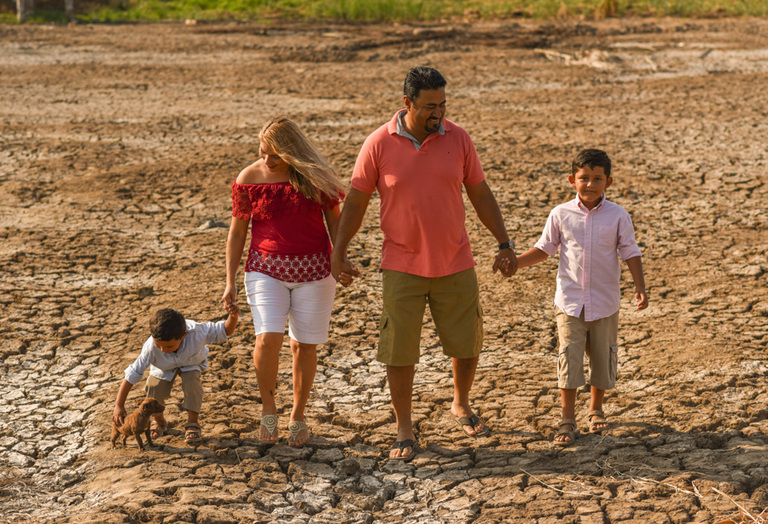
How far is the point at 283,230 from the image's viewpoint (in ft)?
12.6

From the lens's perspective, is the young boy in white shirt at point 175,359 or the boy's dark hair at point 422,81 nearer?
the boy's dark hair at point 422,81

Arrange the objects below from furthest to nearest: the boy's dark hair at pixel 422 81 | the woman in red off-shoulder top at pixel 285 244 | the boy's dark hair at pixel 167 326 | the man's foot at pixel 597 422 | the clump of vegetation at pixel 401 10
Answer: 1. the clump of vegetation at pixel 401 10
2. the man's foot at pixel 597 422
3. the woman in red off-shoulder top at pixel 285 244
4. the boy's dark hair at pixel 167 326
5. the boy's dark hair at pixel 422 81

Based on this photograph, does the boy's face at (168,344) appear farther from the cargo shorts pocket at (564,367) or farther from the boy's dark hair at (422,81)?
the cargo shorts pocket at (564,367)

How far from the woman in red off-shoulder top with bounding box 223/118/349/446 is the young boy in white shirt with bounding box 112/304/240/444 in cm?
19

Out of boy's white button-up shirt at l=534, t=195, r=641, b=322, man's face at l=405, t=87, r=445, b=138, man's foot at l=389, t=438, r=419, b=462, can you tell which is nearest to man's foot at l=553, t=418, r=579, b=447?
boy's white button-up shirt at l=534, t=195, r=641, b=322

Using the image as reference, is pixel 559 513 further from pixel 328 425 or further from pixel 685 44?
pixel 685 44

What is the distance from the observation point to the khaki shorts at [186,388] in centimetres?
393

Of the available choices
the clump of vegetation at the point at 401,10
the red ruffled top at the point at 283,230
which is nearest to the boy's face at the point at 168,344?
the red ruffled top at the point at 283,230

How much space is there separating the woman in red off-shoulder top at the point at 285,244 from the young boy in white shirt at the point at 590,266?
0.96 metres

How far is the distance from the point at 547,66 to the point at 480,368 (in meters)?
10.0

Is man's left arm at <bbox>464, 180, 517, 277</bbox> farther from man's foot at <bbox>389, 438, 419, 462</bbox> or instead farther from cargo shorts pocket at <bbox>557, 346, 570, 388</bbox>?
man's foot at <bbox>389, 438, 419, 462</bbox>

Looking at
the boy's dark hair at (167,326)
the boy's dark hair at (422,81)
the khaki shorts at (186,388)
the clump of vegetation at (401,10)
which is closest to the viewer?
the boy's dark hair at (422,81)

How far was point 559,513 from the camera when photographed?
3393 mm

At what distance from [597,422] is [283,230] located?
1747 millimetres
